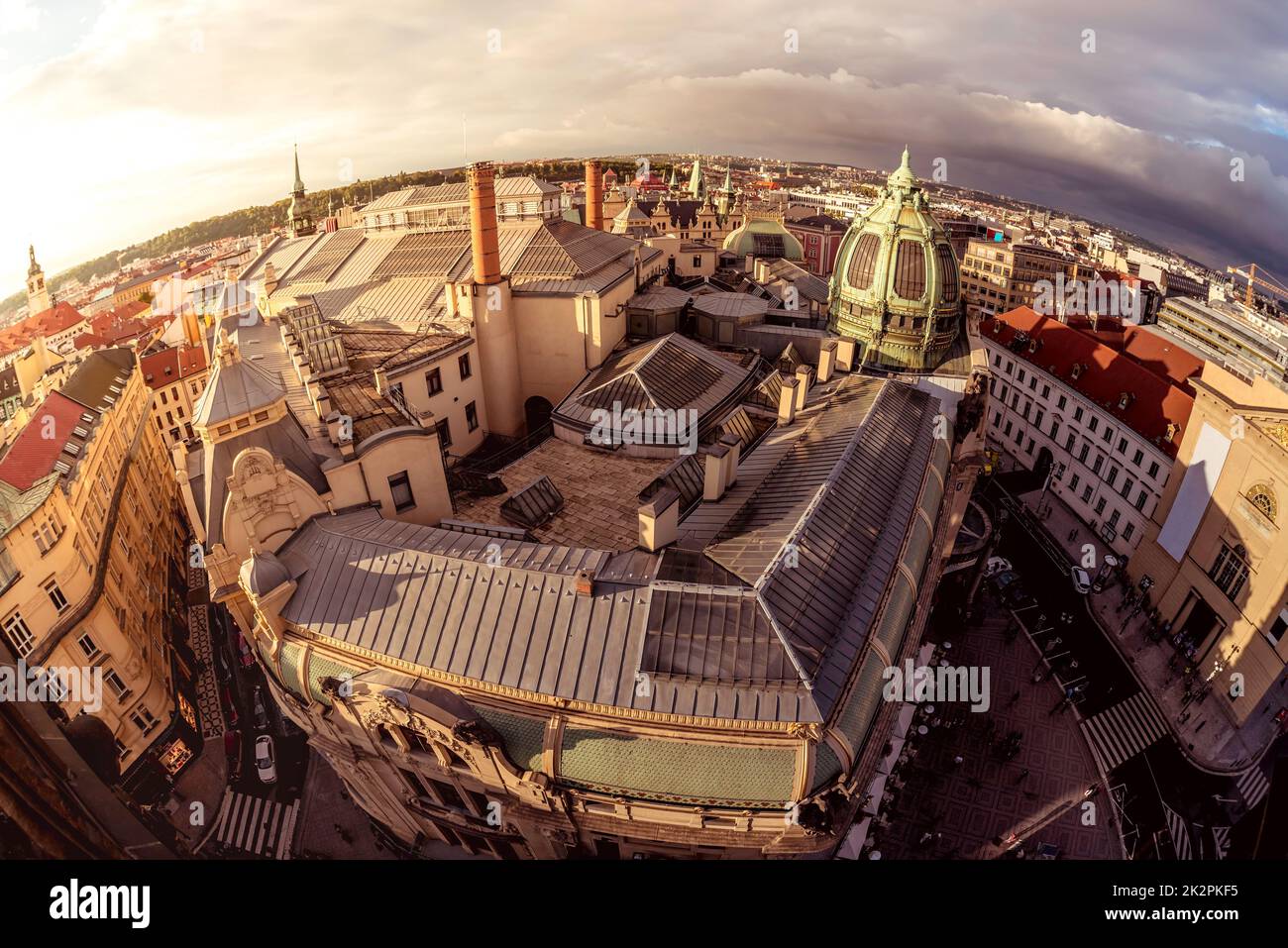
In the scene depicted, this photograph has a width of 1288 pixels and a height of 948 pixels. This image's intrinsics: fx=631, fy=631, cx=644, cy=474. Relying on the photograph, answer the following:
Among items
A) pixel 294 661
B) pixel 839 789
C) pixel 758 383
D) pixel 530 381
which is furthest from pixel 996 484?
pixel 294 661

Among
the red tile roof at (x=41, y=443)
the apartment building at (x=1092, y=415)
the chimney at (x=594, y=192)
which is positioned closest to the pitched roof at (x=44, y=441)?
the red tile roof at (x=41, y=443)

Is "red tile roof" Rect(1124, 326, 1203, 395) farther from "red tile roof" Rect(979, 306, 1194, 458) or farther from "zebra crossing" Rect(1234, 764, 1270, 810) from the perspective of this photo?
"zebra crossing" Rect(1234, 764, 1270, 810)

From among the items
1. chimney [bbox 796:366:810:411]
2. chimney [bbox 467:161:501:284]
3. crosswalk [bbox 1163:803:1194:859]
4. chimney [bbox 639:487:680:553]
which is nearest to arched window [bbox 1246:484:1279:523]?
crosswalk [bbox 1163:803:1194:859]

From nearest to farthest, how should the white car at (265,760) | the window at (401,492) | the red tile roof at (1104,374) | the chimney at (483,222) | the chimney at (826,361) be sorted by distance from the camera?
the window at (401,492) < the white car at (265,760) < the chimney at (483,222) < the chimney at (826,361) < the red tile roof at (1104,374)

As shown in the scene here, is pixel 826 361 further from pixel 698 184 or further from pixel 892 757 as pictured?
pixel 698 184

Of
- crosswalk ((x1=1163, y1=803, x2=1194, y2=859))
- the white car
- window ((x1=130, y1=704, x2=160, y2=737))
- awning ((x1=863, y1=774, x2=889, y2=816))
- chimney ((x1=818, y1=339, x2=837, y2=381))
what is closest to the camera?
awning ((x1=863, y1=774, x2=889, y2=816))

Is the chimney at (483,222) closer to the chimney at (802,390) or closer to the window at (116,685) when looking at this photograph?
the chimney at (802,390)

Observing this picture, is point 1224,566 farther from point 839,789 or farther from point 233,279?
point 233,279
